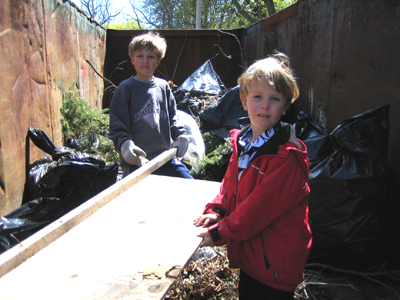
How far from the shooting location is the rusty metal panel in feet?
24.2

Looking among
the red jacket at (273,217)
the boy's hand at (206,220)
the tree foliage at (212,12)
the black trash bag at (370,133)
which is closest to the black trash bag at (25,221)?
the boy's hand at (206,220)

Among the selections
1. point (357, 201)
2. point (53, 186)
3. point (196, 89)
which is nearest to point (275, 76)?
point (357, 201)

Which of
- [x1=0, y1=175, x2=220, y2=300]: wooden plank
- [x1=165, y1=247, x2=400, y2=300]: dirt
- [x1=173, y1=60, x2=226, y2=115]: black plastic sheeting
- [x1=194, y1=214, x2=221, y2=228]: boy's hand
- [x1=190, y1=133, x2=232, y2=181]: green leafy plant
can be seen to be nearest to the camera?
[x1=0, y1=175, x2=220, y2=300]: wooden plank

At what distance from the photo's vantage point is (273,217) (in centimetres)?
137

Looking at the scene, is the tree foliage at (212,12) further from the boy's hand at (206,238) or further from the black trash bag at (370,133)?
the boy's hand at (206,238)

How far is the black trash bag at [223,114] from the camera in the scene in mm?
5027

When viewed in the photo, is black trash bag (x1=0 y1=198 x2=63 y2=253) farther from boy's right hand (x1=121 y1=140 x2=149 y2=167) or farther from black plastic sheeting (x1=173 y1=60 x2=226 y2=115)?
black plastic sheeting (x1=173 y1=60 x2=226 y2=115)

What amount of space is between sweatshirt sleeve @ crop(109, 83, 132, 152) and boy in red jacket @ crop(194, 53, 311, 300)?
119cm

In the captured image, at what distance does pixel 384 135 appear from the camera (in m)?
2.50

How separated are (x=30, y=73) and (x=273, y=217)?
9.42 feet

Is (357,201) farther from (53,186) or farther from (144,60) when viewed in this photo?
(53,186)

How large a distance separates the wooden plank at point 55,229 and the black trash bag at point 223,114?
3219 mm

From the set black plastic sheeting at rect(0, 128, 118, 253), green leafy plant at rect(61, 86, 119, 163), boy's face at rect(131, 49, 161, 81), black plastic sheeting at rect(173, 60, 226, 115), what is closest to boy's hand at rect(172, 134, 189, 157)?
boy's face at rect(131, 49, 161, 81)

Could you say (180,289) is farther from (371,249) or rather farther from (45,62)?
(45,62)
